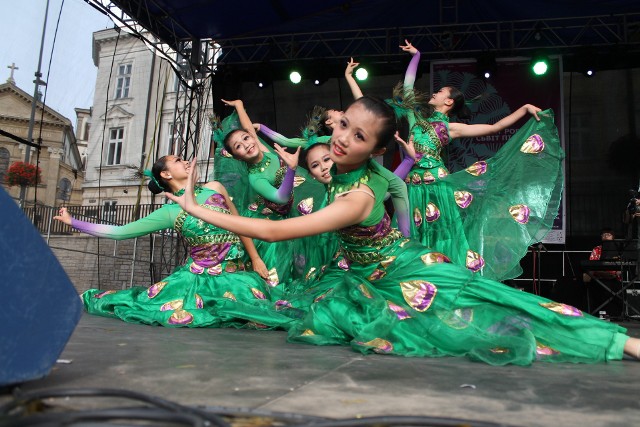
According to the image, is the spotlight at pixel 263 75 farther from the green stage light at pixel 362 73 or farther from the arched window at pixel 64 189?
the arched window at pixel 64 189

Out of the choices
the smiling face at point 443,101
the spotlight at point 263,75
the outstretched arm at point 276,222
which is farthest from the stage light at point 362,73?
the outstretched arm at point 276,222

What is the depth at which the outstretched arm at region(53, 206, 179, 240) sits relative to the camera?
12.1 feet

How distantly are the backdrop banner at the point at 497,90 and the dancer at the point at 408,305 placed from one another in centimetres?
534

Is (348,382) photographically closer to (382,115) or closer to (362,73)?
(382,115)

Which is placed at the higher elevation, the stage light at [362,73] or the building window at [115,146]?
the building window at [115,146]

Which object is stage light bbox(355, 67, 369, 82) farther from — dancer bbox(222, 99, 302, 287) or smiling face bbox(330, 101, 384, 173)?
smiling face bbox(330, 101, 384, 173)

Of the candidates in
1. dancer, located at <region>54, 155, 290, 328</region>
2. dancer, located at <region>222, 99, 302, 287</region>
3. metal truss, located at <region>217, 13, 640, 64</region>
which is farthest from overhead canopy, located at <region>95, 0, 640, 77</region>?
dancer, located at <region>54, 155, 290, 328</region>

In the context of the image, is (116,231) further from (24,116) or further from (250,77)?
(24,116)

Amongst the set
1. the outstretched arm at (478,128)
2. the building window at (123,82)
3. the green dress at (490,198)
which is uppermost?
the building window at (123,82)

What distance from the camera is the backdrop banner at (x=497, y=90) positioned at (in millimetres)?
7789

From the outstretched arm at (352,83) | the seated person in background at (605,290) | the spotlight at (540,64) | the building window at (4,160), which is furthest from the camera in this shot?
the building window at (4,160)

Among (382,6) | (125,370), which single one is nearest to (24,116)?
(382,6)

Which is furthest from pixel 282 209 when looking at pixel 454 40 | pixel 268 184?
pixel 454 40

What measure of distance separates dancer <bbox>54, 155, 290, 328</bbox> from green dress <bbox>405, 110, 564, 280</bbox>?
4.23 ft
